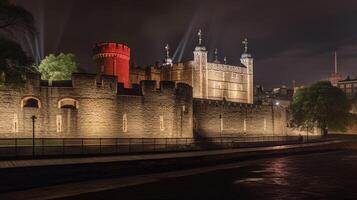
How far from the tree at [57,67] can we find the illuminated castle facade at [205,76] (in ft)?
91.6

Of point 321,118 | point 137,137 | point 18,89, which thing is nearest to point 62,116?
point 18,89

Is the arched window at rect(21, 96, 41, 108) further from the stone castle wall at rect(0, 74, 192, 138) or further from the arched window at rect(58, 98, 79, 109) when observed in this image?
the arched window at rect(58, 98, 79, 109)

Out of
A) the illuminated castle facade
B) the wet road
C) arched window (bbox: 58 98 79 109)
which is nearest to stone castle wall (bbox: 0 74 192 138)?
arched window (bbox: 58 98 79 109)

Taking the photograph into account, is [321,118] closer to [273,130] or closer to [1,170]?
[273,130]

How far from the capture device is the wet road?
43.7 ft

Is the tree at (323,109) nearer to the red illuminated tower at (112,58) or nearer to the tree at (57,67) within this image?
the red illuminated tower at (112,58)

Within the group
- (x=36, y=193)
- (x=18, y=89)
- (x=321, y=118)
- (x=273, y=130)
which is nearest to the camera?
(x=36, y=193)

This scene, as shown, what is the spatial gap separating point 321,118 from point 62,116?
44.2m

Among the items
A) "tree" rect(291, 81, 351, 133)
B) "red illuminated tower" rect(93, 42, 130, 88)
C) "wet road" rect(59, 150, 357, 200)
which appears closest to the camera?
"wet road" rect(59, 150, 357, 200)

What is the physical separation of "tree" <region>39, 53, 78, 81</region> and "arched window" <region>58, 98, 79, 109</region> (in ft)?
61.4

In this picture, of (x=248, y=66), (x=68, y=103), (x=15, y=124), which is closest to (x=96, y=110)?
(x=68, y=103)

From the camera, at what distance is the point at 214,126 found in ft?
164

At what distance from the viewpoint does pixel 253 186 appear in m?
15.3

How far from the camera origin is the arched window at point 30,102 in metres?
32.9
